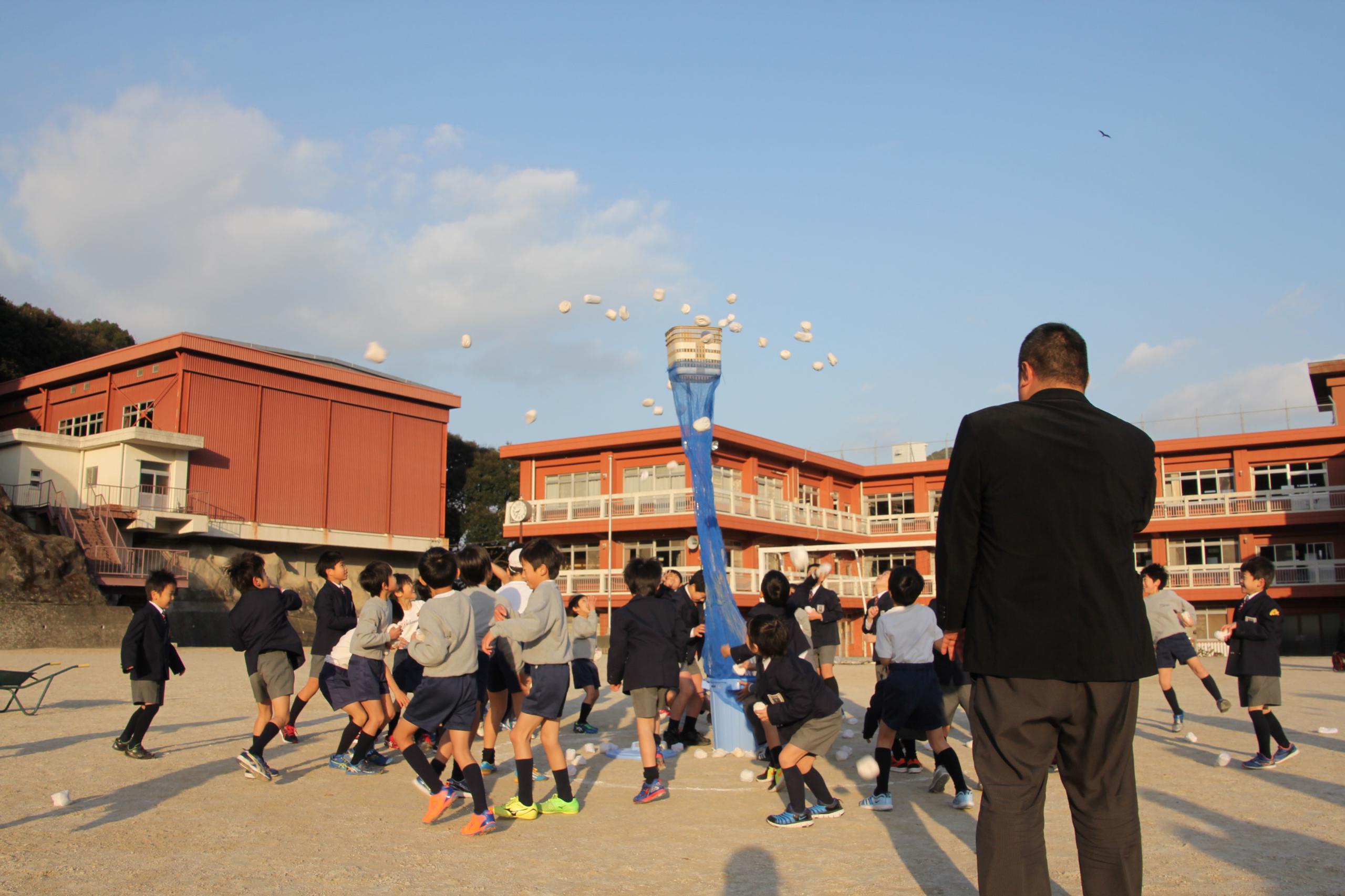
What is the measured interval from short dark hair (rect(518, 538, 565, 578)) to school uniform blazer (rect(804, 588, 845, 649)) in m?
4.18

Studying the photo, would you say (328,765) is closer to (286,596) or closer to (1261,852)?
(286,596)

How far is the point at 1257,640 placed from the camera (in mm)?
8266

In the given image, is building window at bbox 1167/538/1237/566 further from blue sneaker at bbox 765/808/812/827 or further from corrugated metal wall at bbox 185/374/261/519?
blue sneaker at bbox 765/808/812/827

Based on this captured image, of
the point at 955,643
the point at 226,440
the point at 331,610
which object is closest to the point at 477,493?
the point at 226,440

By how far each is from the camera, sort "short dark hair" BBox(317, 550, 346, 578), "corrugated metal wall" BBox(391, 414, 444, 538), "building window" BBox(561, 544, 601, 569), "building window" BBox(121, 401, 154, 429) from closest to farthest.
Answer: "short dark hair" BBox(317, 550, 346, 578) → "building window" BBox(121, 401, 154, 429) → "building window" BBox(561, 544, 601, 569) → "corrugated metal wall" BBox(391, 414, 444, 538)

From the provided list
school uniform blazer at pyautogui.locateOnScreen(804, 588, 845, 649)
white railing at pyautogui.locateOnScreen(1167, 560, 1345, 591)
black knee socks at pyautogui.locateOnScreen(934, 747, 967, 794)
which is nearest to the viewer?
black knee socks at pyautogui.locateOnScreen(934, 747, 967, 794)

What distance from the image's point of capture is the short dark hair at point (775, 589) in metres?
9.20

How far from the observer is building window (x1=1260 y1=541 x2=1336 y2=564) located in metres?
38.6

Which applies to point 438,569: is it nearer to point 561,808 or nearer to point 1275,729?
point 561,808

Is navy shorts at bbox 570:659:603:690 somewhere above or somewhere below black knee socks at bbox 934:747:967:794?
above

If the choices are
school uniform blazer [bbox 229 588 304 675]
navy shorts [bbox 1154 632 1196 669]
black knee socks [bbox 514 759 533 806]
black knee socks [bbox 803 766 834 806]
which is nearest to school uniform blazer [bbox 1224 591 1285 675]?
navy shorts [bbox 1154 632 1196 669]

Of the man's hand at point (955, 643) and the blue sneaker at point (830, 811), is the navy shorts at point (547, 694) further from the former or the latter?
the man's hand at point (955, 643)

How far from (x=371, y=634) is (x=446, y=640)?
2006 millimetres

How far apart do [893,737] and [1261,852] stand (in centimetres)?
246
